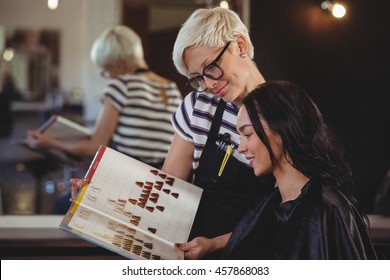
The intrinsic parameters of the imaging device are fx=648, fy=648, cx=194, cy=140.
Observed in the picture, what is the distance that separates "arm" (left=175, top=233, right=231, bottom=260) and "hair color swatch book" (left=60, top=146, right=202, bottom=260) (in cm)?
2

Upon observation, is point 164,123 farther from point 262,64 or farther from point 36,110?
point 36,110

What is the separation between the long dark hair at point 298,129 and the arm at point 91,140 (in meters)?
1.51

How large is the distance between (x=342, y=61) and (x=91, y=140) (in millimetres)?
1330

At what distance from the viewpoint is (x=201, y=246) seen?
1.71 metres

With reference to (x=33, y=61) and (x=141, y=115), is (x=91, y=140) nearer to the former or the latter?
(x=141, y=115)

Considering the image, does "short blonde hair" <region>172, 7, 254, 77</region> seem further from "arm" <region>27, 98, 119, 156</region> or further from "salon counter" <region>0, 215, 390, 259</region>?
"arm" <region>27, 98, 119, 156</region>

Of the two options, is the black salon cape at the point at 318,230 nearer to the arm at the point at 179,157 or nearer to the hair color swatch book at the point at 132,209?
the hair color swatch book at the point at 132,209

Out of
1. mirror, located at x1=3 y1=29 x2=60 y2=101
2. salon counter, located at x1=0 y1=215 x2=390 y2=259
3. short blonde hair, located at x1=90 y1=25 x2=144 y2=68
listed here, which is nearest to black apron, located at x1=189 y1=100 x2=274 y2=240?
salon counter, located at x1=0 y1=215 x2=390 y2=259

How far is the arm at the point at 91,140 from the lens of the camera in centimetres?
298

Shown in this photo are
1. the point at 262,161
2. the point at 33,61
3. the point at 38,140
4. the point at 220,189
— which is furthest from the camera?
the point at 33,61

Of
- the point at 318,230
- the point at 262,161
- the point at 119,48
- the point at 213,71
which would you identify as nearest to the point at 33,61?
the point at 119,48

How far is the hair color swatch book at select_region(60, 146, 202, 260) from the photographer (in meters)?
1.51

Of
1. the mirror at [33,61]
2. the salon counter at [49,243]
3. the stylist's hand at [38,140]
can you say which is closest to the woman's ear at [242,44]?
the salon counter at [49,243]
